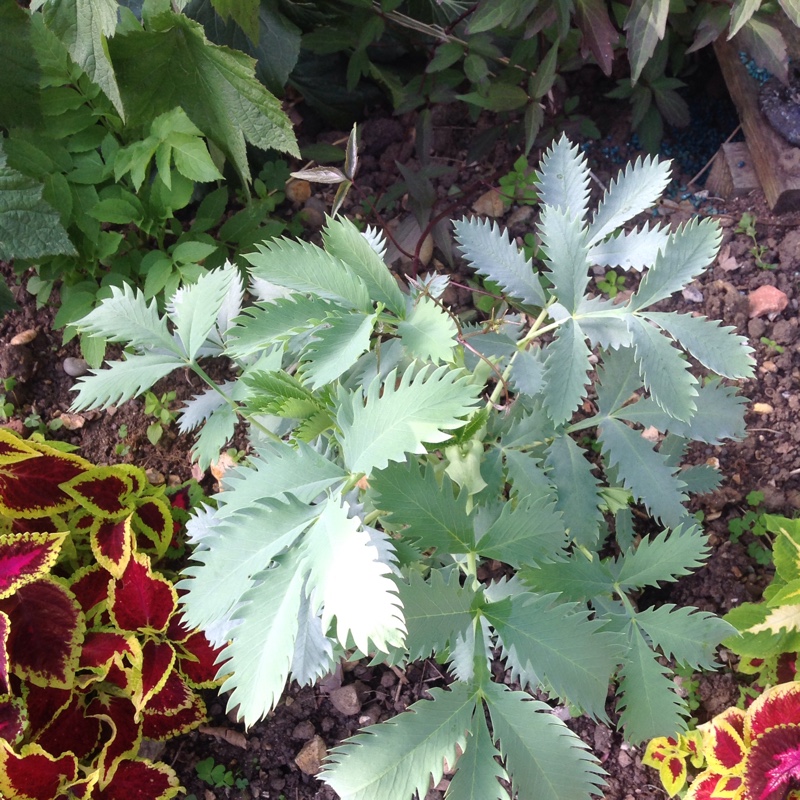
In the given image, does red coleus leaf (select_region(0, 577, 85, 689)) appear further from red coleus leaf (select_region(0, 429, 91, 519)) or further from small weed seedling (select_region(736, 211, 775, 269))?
small weed seedling (select_region(736, 211, 775, 269))

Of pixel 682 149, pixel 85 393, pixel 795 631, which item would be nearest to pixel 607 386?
pixel 795 631

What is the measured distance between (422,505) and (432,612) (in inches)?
4.3

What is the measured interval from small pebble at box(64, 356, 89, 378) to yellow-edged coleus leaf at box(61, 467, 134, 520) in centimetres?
38

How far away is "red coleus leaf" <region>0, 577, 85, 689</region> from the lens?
1.17m

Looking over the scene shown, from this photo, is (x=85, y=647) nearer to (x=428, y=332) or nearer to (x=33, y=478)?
(x=33, y=478)

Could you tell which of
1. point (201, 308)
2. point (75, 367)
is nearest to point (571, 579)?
point (201, 308)

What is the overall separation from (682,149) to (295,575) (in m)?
1.55

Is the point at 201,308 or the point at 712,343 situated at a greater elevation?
the point at 712,343

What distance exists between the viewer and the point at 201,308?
2.92 feet

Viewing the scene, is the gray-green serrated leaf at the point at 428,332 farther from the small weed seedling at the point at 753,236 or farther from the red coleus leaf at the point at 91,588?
the small weed seedling at the point at 753,236

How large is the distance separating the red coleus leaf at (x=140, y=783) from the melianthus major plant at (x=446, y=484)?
0.51m

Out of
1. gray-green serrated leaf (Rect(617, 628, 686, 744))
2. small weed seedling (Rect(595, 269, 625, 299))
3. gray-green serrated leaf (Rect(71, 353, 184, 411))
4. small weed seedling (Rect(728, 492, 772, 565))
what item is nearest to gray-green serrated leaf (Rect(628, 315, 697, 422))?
gray-green serrated leaf (Rect(617, 628, 686, 744))

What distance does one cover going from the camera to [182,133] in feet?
4.25

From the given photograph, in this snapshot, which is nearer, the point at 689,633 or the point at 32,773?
the point at 689,633
